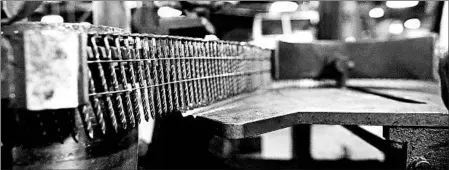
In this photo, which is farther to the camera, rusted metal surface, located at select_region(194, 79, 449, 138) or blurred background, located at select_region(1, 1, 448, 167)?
blurred background, located at select_region(1, 1, 448, 167)

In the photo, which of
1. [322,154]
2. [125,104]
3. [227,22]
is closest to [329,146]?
[322,154]

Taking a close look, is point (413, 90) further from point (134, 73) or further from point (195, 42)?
point (134, 73)

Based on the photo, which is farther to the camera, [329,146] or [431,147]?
[329,146]

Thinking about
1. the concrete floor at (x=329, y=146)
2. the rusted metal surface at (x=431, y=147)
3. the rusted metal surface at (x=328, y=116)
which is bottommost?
the concrete floor at (x=329, y=146)

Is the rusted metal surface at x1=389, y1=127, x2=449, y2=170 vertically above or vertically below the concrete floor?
above

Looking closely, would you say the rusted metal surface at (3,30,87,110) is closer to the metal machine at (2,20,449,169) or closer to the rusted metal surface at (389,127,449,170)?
the metal machine at (2,20,449,169)

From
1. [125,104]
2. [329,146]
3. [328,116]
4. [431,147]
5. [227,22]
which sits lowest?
[329,146]

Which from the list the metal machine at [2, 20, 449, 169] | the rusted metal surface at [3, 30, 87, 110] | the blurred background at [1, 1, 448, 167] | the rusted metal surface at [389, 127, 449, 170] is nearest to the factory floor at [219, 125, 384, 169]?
the blurred background at [1, 1, 448, 167]

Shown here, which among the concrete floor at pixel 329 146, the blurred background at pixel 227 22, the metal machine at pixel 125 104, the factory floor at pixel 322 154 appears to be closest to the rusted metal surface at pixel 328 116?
the metal machine at pixel 125 104

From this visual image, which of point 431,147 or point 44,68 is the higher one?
point 44,68

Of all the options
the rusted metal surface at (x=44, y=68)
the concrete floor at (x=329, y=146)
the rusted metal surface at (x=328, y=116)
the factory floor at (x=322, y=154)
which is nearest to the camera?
the rusted metal surface at (x=44, y=68)

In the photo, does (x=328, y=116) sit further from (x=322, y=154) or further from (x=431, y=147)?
(x=322, y=154)

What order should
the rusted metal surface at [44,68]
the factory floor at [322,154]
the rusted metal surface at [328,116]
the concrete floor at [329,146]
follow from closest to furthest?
the rusted metal surface at [44,68], the rusted metal surface at [328,116], the factory floor at [322,154], the concrete floor at [329,146]

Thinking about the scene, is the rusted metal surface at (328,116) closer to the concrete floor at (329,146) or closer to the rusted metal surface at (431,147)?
the rusted metal surface at (431,147)
